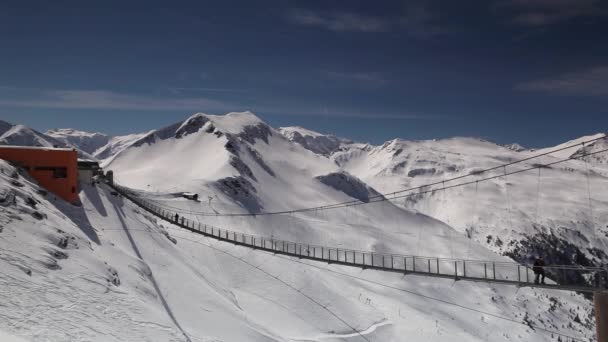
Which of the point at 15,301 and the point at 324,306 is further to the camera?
the point at 324,306

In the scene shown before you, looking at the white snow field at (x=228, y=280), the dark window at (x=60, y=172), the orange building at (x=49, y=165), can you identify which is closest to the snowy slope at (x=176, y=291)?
the white snow field at (x=228, y=280)

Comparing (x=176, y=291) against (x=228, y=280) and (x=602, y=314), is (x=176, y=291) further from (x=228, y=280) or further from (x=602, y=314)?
(x=602, y=314)

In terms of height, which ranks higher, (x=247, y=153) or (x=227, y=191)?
(x=247, y=153)

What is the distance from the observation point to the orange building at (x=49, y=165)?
119ft

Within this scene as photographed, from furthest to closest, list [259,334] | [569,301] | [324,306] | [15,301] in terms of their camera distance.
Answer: [569,301] < [324,306] < [259,334] < [15,301]

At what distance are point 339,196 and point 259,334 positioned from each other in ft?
437

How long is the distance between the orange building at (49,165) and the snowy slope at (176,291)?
6.39 feet

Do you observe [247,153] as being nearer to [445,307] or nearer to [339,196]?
[339,196]

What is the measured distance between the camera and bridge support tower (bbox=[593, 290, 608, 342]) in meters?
21.1

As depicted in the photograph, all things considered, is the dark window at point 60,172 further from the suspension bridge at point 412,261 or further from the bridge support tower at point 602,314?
the bridge support tower at point 602,314

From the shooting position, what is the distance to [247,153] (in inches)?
6673

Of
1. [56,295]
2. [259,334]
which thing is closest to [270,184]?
[259,334]

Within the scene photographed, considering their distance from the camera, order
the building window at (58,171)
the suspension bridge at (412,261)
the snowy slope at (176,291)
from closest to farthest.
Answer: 1. the snowy slope at (176,291)
2. the suspension bridge at (412,261)
3. the building window at (58,171)

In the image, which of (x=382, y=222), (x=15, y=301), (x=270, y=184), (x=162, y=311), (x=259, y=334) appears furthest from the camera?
(x=270, y=184)
